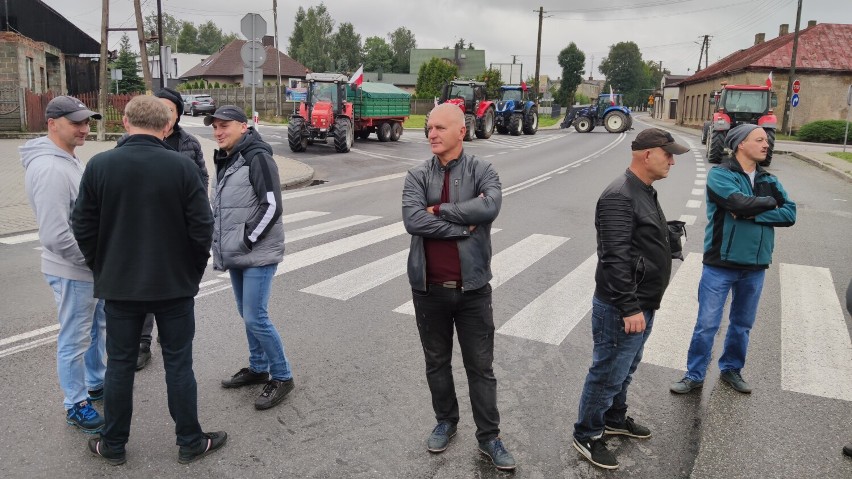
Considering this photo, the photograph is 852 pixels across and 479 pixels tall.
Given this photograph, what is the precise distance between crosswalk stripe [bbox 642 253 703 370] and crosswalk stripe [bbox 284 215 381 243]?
4.87 meters

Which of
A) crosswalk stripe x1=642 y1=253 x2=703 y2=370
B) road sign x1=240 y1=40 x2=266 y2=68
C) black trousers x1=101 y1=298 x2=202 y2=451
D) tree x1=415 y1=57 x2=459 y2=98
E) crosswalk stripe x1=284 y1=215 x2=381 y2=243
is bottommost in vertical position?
crosswalk stripe x1=642 y1=253 x2=703 y2=370

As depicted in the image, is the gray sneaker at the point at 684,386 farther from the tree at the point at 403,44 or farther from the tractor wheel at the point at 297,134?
the tree at the point at 403,44

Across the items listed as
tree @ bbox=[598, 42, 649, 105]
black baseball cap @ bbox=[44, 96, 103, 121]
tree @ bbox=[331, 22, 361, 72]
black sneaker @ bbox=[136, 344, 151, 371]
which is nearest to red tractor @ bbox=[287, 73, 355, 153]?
black sneaker @ bbox=[136, 344, 151, 371]

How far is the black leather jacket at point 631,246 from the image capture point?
3.31 m

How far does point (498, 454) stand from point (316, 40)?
334 ft

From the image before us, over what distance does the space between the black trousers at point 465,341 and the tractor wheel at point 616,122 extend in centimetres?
3808

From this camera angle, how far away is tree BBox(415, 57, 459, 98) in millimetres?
68250

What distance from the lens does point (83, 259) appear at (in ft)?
12.1

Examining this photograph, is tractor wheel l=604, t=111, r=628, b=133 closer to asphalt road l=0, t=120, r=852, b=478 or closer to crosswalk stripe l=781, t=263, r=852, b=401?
asphalt road l=0, t=120, r=852, b=478

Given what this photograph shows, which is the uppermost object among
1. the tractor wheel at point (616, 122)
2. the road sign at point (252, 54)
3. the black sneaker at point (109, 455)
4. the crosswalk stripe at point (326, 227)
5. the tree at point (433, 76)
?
the tree at point (433, 76)

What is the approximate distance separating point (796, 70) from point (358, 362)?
46.8 m

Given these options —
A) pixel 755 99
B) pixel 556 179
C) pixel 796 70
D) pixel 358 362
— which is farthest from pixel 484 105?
pixel 358 362

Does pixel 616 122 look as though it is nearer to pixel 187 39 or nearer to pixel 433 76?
pixel 433 76

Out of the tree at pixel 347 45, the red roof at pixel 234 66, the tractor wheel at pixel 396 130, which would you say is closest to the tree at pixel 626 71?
the tree at pixel 347 45
